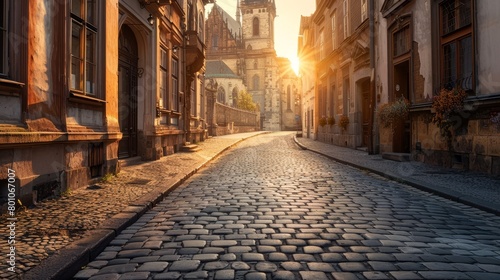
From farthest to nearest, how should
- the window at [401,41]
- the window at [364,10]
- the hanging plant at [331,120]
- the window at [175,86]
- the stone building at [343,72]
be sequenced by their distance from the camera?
the hanging plant at [331,120] < the stone building at [343,72] < the window at [364,10] < the window at [175,86] < the window at [401,41]

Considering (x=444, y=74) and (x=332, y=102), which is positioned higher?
(x=332, y=102)

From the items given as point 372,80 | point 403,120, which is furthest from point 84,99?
point 372,80

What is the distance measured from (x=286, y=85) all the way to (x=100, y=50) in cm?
7389

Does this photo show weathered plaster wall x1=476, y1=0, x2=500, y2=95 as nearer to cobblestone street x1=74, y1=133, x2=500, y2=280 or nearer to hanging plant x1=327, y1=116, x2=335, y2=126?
cobblestone street x1=74, y1=133, x2=500, y2=280

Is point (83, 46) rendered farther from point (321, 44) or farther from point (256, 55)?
point (256, 55)

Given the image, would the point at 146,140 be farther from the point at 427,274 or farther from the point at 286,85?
the point at 286,85

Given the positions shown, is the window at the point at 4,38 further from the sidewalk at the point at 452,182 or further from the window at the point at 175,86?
the window at the point at 175,86

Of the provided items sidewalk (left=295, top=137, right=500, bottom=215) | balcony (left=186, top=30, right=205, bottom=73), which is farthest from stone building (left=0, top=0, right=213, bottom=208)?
sidewalk (left=295, top=137, right=500, bottom=215)

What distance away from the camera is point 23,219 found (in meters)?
4.31

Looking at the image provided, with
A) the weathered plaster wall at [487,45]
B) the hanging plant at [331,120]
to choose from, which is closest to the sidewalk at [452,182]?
the weathered plaster wall at [487,45]

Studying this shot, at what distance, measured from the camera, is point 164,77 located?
13141 millimetres

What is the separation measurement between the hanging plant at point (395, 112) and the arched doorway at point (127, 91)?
7.80 metres

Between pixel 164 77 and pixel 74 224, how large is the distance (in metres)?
9.65

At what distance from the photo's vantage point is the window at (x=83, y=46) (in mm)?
6477
